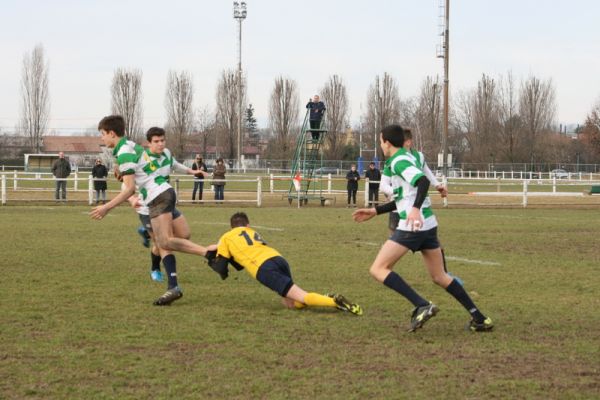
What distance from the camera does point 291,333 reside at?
7219 mm

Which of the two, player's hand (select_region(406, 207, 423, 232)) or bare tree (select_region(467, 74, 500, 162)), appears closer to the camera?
player's hand (select_region(406, 207, 423, 232))

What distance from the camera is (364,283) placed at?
10.4 metres

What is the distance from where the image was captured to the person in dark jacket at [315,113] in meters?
32.9

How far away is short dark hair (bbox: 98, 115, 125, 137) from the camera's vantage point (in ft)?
28.8

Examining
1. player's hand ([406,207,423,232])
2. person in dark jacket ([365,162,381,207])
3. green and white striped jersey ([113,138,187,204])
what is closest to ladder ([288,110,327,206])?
person in dark jacket ([365,162,381,207])

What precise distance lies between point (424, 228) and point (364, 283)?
133 inches

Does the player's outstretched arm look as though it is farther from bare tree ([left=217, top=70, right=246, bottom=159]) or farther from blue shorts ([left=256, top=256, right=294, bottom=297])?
bare tree ([left=217, top=70, right=246, bottom=159])

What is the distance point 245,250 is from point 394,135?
200 centimetres

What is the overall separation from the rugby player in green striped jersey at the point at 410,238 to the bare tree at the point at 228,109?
86.5 m

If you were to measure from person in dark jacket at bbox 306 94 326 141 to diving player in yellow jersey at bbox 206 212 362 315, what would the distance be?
2475 cm

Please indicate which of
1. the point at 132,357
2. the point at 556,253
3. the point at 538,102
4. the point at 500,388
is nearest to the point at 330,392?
the point at 500,388

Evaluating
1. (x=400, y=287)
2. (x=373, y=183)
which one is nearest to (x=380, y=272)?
(x=400, y=287)

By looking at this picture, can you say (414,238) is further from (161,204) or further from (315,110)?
(315,110)

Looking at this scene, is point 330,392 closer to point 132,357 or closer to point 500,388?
point 500,388
